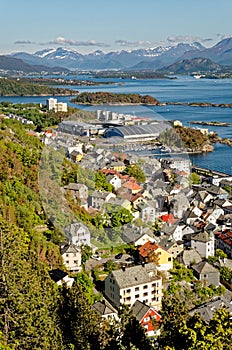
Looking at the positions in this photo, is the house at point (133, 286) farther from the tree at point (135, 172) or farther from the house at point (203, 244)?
the tree at point (135, 172)

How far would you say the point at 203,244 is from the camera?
4.23 metres

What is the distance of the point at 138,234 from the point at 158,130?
→ 10.2 feet

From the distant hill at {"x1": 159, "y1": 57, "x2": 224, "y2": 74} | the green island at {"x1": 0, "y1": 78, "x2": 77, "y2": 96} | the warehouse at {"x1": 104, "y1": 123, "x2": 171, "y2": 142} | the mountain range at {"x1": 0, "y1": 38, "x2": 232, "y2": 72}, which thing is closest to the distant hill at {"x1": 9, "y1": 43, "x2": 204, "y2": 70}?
the mountain range at {"x1": 0, "y1": 38, "x2": 232, "y2": 72}

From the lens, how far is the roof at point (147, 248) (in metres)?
3.70

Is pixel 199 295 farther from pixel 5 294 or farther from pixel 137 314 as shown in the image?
pixel 5 294

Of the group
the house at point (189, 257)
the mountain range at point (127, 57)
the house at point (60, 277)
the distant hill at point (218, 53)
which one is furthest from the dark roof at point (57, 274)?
the distant hill at point (218, 53)

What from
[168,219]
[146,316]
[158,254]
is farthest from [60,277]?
[168,219]

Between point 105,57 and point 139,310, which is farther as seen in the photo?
point 105,57

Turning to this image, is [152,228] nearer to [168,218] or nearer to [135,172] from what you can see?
[168,218]

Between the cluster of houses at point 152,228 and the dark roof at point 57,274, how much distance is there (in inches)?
10.9

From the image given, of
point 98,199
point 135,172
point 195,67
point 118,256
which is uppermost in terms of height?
point 195,67

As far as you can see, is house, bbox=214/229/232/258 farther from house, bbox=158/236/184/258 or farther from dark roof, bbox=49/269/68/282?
dark roof, bbox=49/269/68/282

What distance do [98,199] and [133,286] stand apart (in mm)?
744

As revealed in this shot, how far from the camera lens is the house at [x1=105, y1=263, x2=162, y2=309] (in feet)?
10.5
